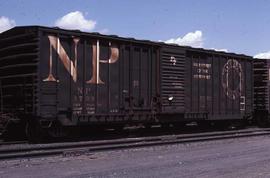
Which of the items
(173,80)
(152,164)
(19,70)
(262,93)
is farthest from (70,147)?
(262,93)

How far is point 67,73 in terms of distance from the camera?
16.2 m

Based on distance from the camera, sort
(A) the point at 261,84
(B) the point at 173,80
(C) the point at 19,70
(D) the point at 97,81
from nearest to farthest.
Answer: (C) the point at 19,70 < (D) the point at 97,81 < (B) the point at 173,80 < (A) the point at 261,84

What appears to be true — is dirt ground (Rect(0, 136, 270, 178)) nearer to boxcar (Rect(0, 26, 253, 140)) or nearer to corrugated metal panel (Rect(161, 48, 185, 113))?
boxcar (Rect(0, 26, 253, 140))

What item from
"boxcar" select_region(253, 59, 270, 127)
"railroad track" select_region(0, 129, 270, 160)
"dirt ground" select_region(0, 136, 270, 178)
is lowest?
"dirt ground" select_region(0, 136, 270, 178)

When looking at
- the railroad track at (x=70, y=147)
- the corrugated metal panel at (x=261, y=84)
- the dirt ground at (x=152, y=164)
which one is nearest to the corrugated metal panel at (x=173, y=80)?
the railroad track at (x=70, y=147)

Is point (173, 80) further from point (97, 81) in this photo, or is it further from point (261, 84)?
point (261, 84)

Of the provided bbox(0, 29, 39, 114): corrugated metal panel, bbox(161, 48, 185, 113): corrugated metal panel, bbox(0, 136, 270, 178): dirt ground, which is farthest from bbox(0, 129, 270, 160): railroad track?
bbox(161, 48, 185, 113): corrugated metal panel

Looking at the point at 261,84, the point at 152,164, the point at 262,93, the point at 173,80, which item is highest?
the point at 261,84

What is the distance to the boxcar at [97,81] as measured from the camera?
15.5 meters

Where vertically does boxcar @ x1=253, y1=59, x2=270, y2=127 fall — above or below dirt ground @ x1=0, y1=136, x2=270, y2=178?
above

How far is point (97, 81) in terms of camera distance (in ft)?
55.8

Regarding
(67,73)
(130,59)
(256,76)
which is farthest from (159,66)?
(256,76)

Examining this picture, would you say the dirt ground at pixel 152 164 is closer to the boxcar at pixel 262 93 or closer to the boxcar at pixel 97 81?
the boxcar at pixel 97 81

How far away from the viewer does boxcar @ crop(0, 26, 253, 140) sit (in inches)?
610
